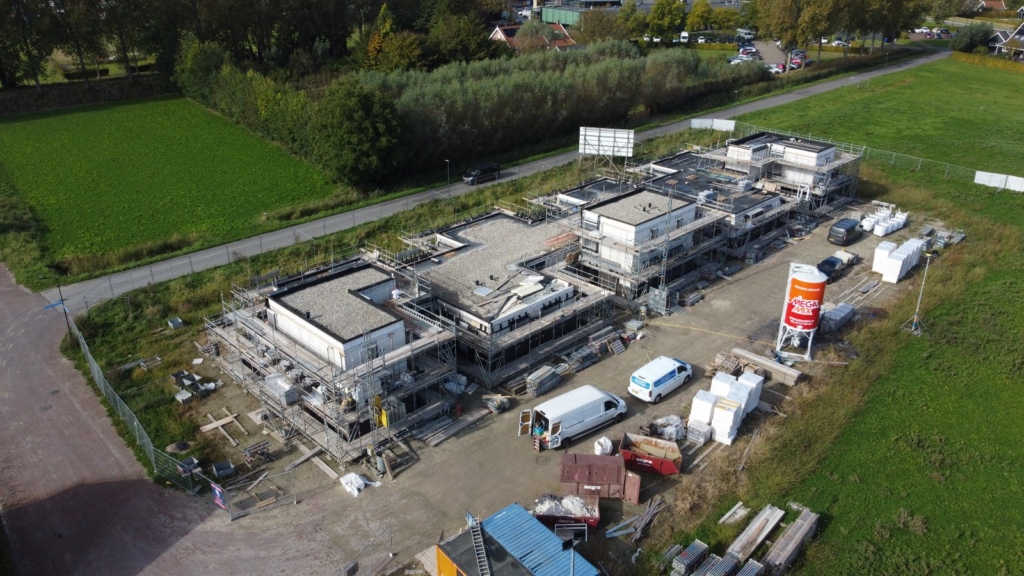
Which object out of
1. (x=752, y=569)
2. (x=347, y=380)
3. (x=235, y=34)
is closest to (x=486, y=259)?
(x=347, y=380)

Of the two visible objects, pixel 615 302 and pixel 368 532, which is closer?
pixel 368 532

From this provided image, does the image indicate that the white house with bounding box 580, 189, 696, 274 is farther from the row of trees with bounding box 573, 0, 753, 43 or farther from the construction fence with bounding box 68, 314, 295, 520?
the row of trees with bounding box 573, 0, 753, 43

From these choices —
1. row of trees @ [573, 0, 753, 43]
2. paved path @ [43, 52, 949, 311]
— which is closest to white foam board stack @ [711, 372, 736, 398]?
paved path @ [43, 52, 949, 311]

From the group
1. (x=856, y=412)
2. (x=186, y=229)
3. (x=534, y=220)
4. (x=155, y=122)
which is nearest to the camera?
(x=856, y=412)

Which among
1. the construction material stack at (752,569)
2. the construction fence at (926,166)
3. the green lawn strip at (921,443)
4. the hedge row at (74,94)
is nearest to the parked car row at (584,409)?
the green lawn strip at (921,443)

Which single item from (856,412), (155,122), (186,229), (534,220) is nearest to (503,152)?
(534,220)

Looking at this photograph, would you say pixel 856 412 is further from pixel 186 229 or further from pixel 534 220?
pixel 186 229
